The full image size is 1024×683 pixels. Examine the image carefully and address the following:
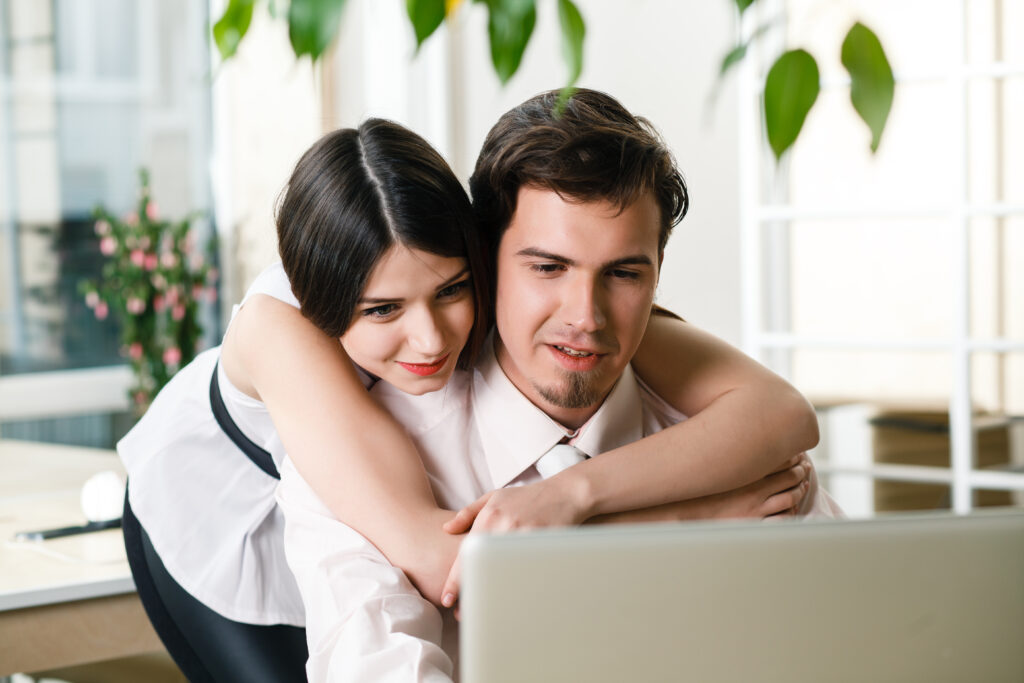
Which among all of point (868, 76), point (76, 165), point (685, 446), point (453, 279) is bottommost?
point (685, 446)

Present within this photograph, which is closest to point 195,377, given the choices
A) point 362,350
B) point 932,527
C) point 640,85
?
point 362,350

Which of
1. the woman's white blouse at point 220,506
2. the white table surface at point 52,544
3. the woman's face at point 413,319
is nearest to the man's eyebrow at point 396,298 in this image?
the woman's face at point 413,319

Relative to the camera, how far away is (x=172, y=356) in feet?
11.4

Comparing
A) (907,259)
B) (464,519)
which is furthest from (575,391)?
(907,259)

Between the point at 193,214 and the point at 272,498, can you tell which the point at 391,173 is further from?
the point at 193,214

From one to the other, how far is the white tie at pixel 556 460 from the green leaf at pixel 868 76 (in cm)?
107

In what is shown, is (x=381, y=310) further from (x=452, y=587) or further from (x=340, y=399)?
(x=452, y=587)

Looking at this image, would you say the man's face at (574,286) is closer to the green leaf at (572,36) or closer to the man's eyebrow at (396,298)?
the man's eyebrow at (396,298)

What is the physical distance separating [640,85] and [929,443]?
5.20 ft

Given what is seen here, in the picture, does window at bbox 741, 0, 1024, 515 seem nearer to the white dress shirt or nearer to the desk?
the white dress shirt

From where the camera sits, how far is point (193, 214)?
3662mm

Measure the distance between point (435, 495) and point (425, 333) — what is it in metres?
0.26

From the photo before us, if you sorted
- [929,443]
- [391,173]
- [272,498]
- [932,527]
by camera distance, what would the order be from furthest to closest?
[929,443], [272,498], [391,173], [932,527]

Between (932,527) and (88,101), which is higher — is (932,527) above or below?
below
